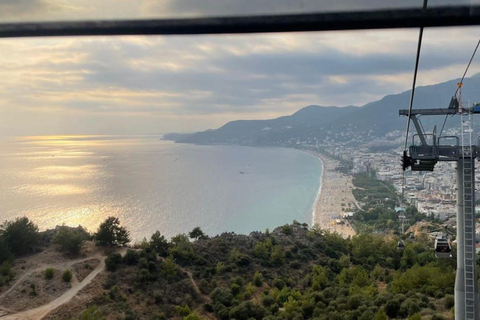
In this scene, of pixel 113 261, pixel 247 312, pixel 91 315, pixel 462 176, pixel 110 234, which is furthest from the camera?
pixel 110 234

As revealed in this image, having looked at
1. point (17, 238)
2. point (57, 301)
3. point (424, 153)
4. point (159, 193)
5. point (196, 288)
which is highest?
point (424, 153)

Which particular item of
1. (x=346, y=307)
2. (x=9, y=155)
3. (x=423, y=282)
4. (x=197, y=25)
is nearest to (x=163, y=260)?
(x=346, y=307)

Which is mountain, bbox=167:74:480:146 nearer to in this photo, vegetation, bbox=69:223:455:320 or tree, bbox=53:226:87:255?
vegetation, bbox=69:223:455:320

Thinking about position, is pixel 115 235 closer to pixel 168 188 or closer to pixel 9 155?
pixel 168 188

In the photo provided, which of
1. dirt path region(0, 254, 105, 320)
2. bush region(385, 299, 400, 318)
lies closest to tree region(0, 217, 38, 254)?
dirt path region(0, 254, 105, 320)

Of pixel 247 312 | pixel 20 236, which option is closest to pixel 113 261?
pixel 20 236

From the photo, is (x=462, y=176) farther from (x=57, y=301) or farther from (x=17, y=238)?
(x=17, y=238)


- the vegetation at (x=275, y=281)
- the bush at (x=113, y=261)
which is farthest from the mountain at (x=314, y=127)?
the bush at (x=113, y=261)
